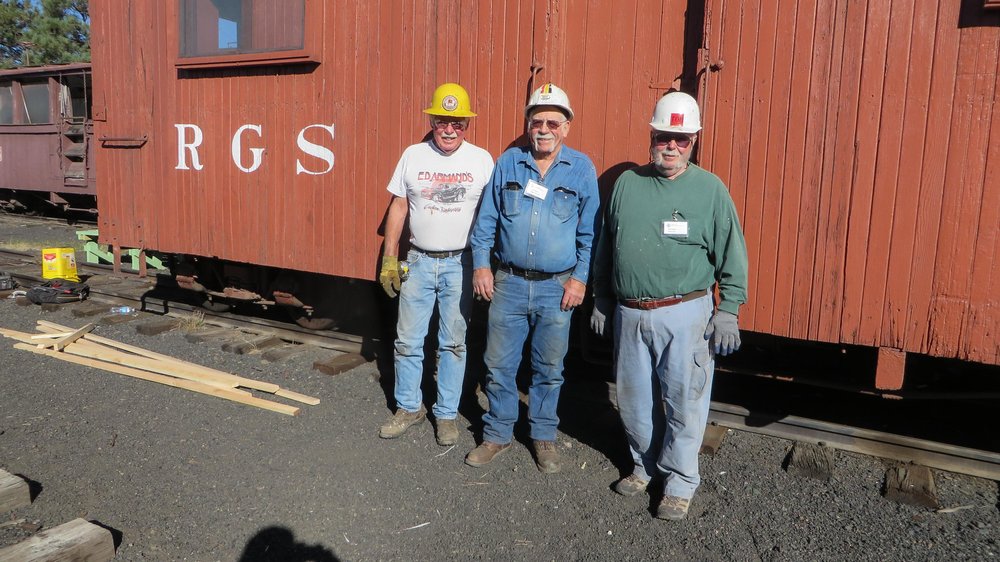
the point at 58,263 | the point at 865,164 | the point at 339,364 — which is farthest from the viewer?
the point at 58,263

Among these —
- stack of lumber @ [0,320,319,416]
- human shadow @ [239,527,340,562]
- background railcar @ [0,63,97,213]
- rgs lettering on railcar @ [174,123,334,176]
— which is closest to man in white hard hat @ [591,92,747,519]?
human shadow @ [239,527,340,562]

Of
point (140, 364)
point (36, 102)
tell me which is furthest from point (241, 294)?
point (36, 102)

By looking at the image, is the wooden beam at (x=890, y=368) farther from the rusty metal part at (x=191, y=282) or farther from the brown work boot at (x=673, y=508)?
the rusty metal part at (x=191, y=282)

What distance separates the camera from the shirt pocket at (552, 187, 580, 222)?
374 cm

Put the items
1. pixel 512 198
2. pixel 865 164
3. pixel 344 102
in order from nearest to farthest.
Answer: pixel 865 164 → pixel 512 198 → pixel 344 102

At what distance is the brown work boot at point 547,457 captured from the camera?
3.92 meters

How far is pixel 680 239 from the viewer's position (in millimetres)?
3338

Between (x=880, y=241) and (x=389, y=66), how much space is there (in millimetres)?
3259

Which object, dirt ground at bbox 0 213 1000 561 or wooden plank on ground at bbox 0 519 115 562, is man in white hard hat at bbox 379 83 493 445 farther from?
wooden plank on ground at bbox 0 519 115 562

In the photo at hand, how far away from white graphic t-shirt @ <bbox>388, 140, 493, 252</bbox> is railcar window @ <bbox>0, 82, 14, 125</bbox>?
1602 cm

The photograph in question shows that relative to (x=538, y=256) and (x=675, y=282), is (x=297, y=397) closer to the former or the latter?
(x=538, y=256)

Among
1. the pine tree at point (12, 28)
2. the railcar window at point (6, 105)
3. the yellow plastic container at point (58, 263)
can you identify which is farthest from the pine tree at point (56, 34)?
the yellow plastic container at point (58, 263)

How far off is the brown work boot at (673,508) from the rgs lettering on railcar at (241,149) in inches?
131

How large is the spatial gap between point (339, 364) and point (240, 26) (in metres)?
2.73
